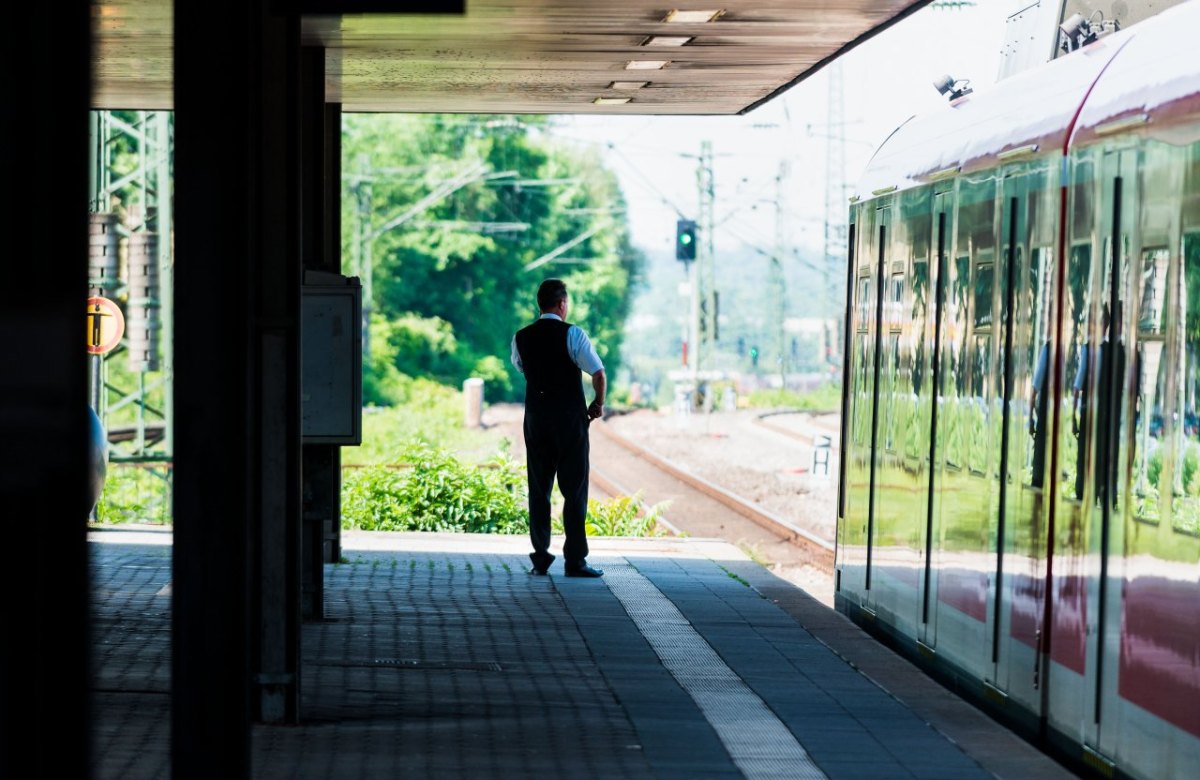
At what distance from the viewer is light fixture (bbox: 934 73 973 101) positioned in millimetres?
10117

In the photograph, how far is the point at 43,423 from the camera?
3014 mm

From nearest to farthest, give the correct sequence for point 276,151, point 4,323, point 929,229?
point 4,323, point 276,151, point 929,229

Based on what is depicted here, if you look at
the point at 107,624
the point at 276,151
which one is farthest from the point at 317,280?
the point at 276,151

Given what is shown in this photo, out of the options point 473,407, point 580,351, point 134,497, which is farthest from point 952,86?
point 473,407

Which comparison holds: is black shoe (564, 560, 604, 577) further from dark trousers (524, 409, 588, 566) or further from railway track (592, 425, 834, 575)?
railway track (592, 425, 834, 575)

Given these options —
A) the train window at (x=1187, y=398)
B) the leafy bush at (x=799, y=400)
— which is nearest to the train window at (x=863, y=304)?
the train window at (x=1187, y=398)

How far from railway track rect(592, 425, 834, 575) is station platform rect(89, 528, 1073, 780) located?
7.02 metres

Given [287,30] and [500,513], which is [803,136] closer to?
[500,513]

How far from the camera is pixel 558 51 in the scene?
12.1m

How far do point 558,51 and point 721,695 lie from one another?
17.3 feet

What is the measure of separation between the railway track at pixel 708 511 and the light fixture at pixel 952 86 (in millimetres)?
8319

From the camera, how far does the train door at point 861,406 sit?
424 inches

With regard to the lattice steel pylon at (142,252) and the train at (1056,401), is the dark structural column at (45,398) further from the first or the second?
the lattice steel pylon at (142,252)

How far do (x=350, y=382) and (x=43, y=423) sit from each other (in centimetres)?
722
